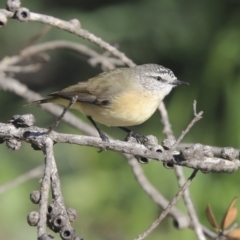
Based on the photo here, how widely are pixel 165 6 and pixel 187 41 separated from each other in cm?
45

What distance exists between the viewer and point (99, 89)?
129 inches

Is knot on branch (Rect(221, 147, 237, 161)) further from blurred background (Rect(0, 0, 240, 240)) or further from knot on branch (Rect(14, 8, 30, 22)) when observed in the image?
blurred background (Rect(0, 0, 240, 240))

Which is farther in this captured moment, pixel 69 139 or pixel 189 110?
pixel 189 110

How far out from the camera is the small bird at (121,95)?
306 cm

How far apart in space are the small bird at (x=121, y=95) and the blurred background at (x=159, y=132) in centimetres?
85

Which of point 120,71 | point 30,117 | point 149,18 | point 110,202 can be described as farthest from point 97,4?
point 30,117

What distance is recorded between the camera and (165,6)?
213 inches

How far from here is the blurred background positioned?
4.40m

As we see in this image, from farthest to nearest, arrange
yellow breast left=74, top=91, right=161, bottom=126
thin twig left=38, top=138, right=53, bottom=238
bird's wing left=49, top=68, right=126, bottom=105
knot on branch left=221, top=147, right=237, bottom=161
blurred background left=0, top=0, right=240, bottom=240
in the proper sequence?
blurred background left=0, top=0, right=240, bottom=240
bird's wing left=49, top=68, right=126, bottom=105
yellow breast left=74, top=91, right=161, bottom=126
knot on branch left=221, top=147, right=237, bottom=161
thin twig left=38, top=138, right=53, bottom=238

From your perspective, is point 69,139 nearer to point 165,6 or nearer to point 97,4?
point 165,6

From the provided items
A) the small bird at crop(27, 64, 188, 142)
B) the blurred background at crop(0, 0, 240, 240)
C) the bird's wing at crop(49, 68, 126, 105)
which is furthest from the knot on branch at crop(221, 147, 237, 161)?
the blurred background at crop(0, 0, 240, 240)

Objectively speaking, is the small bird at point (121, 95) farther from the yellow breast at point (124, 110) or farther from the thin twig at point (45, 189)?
the thin twig at point (45, 189)

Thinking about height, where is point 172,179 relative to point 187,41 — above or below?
below

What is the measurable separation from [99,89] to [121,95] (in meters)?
0.12
